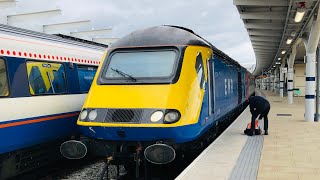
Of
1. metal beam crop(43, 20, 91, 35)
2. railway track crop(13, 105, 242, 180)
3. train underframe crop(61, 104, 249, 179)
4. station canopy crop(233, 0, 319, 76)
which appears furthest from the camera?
metal beam crop(43, 20, 91, 35)

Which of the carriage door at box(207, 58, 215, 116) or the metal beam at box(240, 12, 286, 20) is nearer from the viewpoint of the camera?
the carriage door at box(207, 58, 215, 116)

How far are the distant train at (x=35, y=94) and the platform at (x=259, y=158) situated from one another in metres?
3.08

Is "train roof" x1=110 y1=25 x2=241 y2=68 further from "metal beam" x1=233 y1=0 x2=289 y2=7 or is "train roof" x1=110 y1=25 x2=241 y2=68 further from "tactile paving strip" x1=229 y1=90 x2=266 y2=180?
"metal beam" x1=233 y1=0 x2=289 y2=7

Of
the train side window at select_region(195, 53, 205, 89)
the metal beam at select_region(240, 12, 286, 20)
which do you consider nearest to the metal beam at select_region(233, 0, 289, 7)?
the metal beam at select_region(240, 12, 286, 20)

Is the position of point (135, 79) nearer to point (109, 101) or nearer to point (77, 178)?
point (109, 101)

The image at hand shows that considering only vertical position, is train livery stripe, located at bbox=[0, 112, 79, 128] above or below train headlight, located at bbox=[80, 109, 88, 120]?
below

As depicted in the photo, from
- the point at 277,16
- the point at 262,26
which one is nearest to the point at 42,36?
the point at 277,16

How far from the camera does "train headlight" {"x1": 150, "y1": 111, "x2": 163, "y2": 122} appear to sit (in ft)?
22.7

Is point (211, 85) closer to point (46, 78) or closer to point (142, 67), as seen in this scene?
point (142, 67)

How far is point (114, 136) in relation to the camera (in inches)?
279

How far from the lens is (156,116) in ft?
22.9

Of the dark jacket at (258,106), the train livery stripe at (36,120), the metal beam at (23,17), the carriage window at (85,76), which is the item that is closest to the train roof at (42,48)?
the carriage window at (85,76)

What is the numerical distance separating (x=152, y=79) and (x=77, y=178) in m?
2.83

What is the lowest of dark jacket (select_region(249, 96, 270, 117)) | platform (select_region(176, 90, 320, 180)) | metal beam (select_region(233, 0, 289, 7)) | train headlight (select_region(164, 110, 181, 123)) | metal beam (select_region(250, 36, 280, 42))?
platform (select_region(176, 90, 320, 180))
